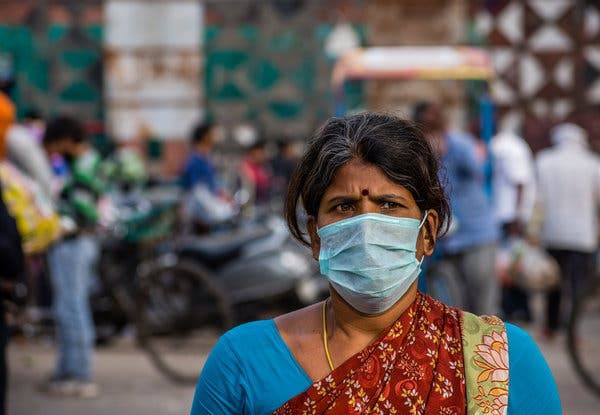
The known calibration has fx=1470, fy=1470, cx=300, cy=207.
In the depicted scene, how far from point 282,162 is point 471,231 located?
8.82 metres

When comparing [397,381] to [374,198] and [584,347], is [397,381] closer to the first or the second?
[374,198]

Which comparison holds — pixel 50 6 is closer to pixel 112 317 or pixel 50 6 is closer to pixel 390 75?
pixel 390 75

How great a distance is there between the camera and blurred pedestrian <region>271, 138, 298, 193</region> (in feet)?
57.0

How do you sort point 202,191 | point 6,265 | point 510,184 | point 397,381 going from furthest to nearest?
point 510,184
point 202,191
point 6,265
point 397,381

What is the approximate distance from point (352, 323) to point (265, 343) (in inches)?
6.7

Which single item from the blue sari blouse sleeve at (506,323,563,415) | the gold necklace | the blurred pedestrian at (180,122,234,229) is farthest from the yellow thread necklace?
the blurred pedestrian at (180,122,234,229)

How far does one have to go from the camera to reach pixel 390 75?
50.3 ft

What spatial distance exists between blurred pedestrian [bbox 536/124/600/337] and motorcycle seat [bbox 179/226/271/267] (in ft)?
7.66

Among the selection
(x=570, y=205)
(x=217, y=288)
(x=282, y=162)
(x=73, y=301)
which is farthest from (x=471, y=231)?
(x=282, y=162)

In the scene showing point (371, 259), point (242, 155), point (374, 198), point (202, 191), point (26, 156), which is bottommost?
point (242, 155)

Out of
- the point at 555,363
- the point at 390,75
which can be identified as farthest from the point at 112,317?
the point at 390,75

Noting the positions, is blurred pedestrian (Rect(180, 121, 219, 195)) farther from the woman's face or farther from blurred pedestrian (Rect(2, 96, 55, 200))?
the woman's face

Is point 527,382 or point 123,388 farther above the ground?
point 527,382

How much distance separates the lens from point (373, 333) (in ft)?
9.15
